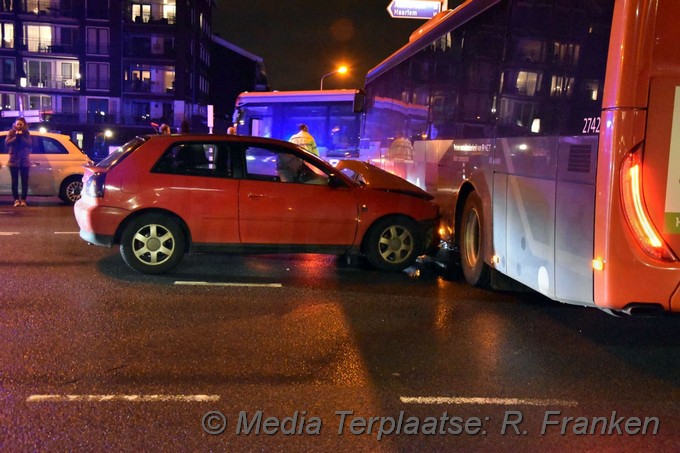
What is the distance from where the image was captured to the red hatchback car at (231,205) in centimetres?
738

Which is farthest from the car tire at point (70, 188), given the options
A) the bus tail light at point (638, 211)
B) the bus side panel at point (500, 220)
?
the bus tail light at point (638, 211)

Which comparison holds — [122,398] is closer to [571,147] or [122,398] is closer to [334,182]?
[571,147]

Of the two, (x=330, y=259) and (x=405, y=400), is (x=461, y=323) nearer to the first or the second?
(x=405, y=400)

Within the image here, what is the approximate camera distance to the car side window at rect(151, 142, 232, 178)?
755 cm

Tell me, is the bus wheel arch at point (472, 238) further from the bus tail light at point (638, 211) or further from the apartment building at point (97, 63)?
the apartment building at point (97, 63)

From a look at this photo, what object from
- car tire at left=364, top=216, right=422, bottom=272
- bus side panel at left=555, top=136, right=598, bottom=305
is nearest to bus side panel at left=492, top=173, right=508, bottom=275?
bus side panel at left=555, top=136, right=598, bottom=305

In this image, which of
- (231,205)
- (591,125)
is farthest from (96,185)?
(591,125)

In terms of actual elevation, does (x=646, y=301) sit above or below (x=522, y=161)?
below

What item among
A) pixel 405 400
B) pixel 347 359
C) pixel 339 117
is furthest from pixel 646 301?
pixel 339 117

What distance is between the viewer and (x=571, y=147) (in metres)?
4.68

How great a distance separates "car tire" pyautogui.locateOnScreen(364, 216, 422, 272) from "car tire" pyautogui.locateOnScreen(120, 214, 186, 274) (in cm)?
232

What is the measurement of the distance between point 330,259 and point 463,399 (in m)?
5.10

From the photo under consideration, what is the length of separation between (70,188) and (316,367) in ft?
39.0

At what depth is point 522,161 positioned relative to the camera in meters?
5.64
